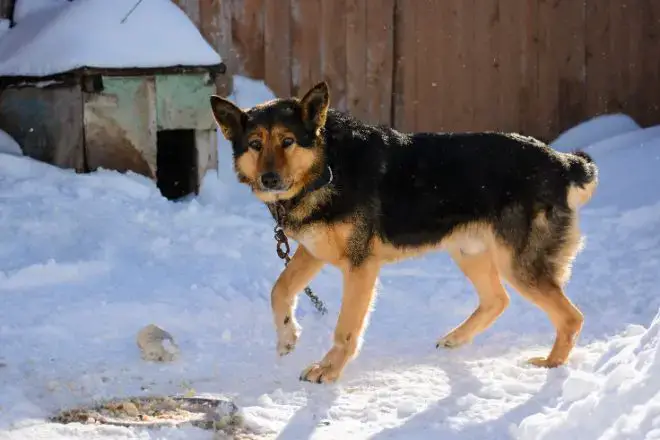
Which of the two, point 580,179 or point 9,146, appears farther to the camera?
point 9,146

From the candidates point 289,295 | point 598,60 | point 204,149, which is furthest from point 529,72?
point 289,295

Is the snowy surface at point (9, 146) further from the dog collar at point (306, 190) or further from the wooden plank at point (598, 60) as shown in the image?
the wooden plank at point (598, 60)

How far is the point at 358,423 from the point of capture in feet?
14.8

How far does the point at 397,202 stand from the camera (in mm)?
5441

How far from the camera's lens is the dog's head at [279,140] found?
5066mm

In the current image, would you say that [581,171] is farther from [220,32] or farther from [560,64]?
[560,64]

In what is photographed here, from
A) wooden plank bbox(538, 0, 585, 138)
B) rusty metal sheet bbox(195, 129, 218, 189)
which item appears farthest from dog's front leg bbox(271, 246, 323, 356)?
wooden plank bbox(538, 0, 585, 138)

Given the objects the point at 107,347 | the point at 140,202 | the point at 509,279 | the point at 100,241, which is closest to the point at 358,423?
the point at 509,279

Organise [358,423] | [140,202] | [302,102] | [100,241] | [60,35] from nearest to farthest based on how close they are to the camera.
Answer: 1. [358,423]
2. [302,102]
3. [100,241]
4. [140,202]
5. [60,35]

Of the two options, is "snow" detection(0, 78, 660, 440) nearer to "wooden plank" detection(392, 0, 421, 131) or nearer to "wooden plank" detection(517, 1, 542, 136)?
"wooden plank" detection(517, 1, 542, 136)

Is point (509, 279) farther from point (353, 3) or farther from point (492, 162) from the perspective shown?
point (353, 3)

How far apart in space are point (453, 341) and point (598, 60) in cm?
675

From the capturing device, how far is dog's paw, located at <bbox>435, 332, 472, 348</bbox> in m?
5.89

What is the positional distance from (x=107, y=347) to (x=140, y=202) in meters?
2.54
